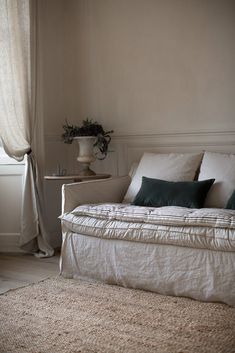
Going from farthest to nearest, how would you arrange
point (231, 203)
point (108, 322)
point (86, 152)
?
point (86, 152) < point (231, 203) < point (108, 322)

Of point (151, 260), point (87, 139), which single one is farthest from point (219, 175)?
point (87, 139)

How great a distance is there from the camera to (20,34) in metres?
3.83

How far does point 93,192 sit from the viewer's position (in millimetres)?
3338

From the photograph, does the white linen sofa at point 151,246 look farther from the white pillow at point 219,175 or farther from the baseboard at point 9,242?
the baseboard at point 9,242

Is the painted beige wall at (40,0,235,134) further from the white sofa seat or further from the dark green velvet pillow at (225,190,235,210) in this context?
the white sofa seat

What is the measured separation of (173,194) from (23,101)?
159 cm

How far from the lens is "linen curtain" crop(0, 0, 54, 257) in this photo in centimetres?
379

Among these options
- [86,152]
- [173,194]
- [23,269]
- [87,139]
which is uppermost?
[87,139]

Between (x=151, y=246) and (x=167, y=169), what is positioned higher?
(x=167, y=169)

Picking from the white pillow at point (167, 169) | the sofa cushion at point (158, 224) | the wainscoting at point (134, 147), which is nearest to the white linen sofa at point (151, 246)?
the sofa cushion at point (158, 224)

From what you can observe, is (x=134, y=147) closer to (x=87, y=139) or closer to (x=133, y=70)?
(x=87, y=139)

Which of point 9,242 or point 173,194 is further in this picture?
point 9,242

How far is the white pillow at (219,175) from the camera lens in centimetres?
310

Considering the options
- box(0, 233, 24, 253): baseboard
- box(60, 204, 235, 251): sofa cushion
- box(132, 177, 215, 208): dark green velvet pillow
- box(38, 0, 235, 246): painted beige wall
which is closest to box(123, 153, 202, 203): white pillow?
box(132, 177, 215, 208): dark green velvet pillow
